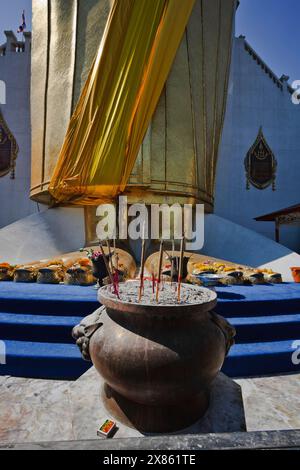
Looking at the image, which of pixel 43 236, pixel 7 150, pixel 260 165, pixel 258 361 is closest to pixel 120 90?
pixel 43 236

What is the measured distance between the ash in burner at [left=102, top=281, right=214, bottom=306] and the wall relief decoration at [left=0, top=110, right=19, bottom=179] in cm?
820

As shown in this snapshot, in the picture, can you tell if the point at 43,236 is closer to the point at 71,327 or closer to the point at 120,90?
the point at 120,90

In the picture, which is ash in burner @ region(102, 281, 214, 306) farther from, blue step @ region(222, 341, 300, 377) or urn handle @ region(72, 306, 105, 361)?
blue step @ region(222, 341, 300, 377)

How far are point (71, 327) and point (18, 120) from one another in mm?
8340

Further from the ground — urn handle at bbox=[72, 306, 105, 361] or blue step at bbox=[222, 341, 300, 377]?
urn handle at bbox=[72, 306, 105, 361]

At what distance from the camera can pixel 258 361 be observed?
2371 millimetres

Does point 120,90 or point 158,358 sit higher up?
point 120,90

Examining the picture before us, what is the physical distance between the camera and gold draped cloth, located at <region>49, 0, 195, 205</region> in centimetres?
503

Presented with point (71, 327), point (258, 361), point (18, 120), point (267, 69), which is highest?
point (267, 69)

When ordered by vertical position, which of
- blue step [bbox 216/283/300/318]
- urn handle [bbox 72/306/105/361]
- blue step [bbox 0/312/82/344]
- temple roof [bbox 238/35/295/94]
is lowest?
blue step [bbox 0/312/82/344]

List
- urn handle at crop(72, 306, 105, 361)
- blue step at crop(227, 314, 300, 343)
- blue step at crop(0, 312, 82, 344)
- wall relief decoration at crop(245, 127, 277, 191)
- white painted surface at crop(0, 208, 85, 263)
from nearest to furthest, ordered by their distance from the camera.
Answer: urn handle at crop(72, 306, 105, 361) → blue step at crop(0, 312, 82, 344) → blue step at crop(227, 314, 300, 343) → white painted surface at crop(0, 208, 85, 263) → wall relief decoration at crop(245, 127, 277, 191)

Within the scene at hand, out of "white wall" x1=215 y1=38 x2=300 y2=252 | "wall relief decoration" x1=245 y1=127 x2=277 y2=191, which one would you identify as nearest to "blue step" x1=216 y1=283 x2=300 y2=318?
"white wall" x1=215 y1=38 x2=300 y2=252
